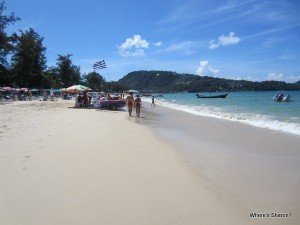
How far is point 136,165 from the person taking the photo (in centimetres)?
712

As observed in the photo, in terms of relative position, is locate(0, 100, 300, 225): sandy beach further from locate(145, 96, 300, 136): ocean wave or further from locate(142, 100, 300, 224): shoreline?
locate(145, 96, 300, 136): ocean wave

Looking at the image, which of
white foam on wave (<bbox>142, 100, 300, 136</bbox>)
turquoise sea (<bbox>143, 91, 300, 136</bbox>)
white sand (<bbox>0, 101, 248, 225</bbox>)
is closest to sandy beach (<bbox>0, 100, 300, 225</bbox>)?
white sand (<bbox>0, 101, 248, 225</bbox>)

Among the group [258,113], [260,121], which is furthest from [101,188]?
[258,113]

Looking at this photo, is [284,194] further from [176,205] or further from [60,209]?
[60,209]

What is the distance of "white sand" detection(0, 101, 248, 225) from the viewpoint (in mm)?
4344

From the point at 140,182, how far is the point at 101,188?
0.77 m

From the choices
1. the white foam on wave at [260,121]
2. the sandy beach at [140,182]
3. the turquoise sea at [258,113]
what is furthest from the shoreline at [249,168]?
the turquoise sea at [258,113]

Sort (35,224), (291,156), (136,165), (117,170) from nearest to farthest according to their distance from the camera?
(35,224) → (117,170) → (136,165) → (291,156)

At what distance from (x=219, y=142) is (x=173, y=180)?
556 cm

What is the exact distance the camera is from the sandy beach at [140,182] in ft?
14.5

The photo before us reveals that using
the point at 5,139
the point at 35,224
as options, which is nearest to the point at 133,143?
the point at 5,139

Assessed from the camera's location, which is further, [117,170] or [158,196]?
[117,170]

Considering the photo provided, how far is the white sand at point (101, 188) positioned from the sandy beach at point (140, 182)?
13 millimetres

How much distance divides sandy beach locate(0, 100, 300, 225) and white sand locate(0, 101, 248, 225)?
13 millimetres
